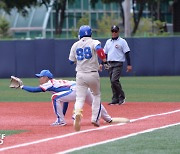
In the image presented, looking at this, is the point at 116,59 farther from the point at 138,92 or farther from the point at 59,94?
the point at 138,92

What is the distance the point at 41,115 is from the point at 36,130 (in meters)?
3.29

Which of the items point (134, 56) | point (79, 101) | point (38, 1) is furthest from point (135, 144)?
point (38, 1)

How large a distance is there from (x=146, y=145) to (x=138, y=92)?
13864 millimetres

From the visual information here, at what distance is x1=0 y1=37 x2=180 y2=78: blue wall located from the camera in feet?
114

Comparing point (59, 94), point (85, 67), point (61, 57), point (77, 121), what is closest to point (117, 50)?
point (59, 94)

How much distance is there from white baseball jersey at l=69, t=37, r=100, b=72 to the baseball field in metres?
1.05

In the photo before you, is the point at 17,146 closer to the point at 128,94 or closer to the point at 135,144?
the point at 135,144

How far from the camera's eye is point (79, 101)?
13633 millimetres

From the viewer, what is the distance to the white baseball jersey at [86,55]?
13602mm

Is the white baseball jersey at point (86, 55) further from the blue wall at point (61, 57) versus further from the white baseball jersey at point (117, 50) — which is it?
the blue wall at point (61, 57)

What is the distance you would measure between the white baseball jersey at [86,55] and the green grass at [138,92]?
7.72 metres

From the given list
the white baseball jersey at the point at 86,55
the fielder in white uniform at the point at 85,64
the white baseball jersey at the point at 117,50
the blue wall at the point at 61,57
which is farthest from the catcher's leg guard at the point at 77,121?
the blue wall at the point at 61,57

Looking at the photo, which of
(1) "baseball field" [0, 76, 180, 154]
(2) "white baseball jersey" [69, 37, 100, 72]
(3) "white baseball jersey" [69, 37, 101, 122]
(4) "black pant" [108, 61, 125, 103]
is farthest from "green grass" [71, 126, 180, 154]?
(4) "black pant" [108, 61, 125, 103]

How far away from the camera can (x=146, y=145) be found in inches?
438
